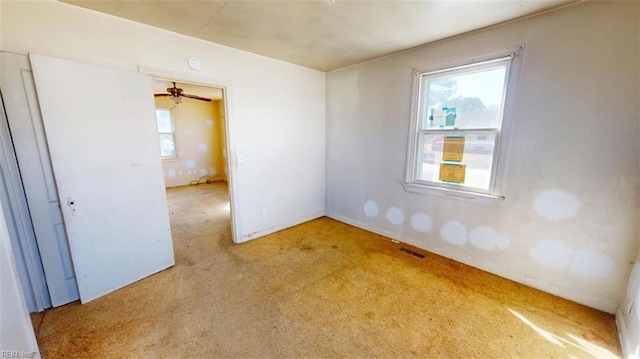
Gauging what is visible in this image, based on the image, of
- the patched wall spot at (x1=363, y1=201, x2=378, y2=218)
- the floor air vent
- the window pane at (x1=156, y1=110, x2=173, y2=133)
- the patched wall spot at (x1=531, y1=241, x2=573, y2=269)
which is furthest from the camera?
the window pane at (x1=156, y1=110, x2=173, y2=133)

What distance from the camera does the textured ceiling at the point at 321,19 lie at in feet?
6.00

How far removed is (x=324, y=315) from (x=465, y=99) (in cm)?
245

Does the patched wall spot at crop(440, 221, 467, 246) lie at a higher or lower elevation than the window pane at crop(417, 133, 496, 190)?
lower

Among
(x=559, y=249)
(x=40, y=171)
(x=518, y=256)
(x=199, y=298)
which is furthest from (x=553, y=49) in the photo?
(x=40, y=171)

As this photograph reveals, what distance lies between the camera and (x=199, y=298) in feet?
6.84

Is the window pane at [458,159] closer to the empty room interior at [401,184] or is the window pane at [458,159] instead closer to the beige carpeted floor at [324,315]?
the empty room interior at [401,184]

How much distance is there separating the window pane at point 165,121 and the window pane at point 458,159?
6563 millimetres

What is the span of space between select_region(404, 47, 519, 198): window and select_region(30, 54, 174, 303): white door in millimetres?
2797

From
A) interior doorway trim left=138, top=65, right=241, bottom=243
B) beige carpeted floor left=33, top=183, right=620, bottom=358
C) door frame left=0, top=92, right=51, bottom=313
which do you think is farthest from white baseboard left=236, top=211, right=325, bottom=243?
door frame left=0, top=92, right=51, bottom=313

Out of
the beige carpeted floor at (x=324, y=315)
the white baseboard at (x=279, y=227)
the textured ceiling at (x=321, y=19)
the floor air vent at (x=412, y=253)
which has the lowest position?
the beige carpeted floor at (x=324, y=315)

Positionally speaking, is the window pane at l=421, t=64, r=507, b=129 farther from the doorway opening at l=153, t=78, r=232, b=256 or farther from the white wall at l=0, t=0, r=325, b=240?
the doorway opening at l=153, t=78, r=232, b=256

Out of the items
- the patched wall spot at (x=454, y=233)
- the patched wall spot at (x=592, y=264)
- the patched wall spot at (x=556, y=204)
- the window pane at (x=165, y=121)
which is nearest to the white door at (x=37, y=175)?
the patched wall spot at (x=454, y=233)

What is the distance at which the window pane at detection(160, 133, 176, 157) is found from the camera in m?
6.53

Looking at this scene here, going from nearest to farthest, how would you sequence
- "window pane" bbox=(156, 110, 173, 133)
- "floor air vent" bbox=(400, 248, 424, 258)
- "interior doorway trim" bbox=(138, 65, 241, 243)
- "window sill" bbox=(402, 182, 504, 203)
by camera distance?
1. "interior doorway trim" bbox=(138, 65, 241, 243)
2. "window sill" bbox=(402, 182, 504, 203)
3. "floor air vent" bbox=(400, 248, 424, 258)
4. "window pane" bbox=(156, 110, 173, 133)
